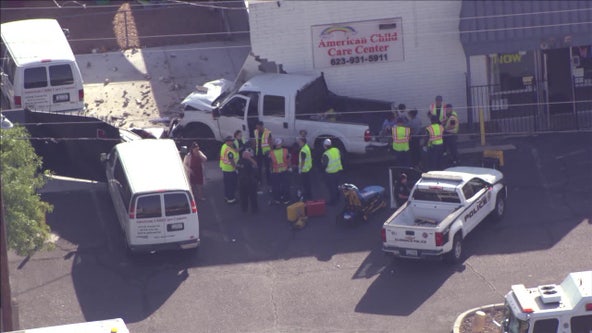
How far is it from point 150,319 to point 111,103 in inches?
472

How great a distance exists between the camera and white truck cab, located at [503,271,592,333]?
18.5 metres

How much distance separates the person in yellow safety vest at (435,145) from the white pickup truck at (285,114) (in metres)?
1.36

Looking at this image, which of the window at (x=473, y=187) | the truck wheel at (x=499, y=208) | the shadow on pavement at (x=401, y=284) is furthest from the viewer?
the truck wheel at (x=499, y=208)

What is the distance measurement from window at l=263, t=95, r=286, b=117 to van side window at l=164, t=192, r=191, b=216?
18.9 feet

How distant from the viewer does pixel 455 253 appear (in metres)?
24.2

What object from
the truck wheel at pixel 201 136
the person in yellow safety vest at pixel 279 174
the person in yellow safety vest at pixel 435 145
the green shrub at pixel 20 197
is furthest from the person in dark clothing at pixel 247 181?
the green shrub at pixel 20 197

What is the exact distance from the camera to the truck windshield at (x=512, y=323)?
18.6m

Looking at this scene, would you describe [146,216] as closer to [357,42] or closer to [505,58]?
[357,42]

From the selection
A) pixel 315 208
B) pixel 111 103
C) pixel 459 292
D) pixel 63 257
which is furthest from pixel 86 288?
pixel 111 103

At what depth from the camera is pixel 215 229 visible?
1051 inches

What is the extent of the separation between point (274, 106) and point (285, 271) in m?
6.39

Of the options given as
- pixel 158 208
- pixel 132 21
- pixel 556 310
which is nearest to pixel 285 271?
pixel 158 208

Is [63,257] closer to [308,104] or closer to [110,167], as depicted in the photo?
[110,167]

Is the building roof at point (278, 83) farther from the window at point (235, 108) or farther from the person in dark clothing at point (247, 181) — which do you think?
the person in dark clothing at point (247, 181)
